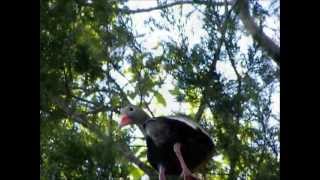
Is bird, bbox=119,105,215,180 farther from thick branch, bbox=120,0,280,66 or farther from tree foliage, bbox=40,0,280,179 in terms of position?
thick branch, bbox=120,0,280,66

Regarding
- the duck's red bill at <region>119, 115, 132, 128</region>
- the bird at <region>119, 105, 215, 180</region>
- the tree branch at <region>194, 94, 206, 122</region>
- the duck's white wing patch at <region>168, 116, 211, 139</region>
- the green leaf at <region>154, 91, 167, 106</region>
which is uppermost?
the green leaf at <region>154, 91, 167, 106</region>

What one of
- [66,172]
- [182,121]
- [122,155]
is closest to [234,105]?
[182,121]

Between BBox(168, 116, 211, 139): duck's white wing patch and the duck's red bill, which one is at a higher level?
the duck's red bill

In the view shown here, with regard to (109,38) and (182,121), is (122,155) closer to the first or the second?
(182,121)

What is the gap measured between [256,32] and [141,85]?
0.26 metres

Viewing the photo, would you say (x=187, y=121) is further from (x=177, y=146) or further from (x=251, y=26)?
(x=251, y=26)

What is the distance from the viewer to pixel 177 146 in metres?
1.02

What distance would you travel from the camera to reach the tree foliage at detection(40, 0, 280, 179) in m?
1.04

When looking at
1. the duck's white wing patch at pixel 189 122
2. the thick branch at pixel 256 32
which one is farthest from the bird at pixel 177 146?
the thick branch at pixel 256 32

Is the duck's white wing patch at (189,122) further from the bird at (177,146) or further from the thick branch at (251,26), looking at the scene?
the thick branch at (251,26)

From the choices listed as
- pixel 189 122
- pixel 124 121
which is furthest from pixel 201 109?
pixel 124 121

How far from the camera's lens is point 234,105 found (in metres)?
1.07

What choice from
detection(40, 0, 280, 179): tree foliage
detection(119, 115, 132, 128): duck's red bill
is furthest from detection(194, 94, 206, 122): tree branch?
detection(119, 115, 132, 128): duck's red bill

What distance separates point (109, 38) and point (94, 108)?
15 cm
